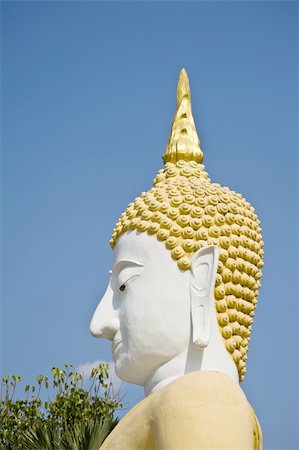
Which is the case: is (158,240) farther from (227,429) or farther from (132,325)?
(227,429)

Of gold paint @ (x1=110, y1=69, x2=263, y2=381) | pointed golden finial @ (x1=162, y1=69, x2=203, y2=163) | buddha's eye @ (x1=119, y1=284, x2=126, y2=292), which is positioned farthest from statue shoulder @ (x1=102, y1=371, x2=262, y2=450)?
pointed golden finial @ (x1=162, y1=69, x2=203, y2=163)

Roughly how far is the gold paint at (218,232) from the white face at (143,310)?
0.12 m

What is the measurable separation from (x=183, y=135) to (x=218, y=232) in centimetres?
111

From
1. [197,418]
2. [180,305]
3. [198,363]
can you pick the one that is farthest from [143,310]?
[197,418]

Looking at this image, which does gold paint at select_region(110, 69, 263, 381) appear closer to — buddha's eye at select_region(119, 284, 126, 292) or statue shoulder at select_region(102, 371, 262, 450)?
buddha's eye at select_region(119, 284, 126, 292)

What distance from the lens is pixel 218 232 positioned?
5574 mm

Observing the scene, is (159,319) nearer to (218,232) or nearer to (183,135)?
(218,232)

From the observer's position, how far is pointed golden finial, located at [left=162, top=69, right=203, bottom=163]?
20.5ft

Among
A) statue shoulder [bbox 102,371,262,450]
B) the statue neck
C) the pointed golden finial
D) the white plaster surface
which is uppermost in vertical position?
the pointed golden finial

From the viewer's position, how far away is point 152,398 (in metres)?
5.05

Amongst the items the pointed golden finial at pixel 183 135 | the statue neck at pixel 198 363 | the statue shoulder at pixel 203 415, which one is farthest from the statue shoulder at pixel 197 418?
the pointed golden finial at pixel 183 135

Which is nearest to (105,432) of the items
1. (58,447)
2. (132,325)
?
(58,447)

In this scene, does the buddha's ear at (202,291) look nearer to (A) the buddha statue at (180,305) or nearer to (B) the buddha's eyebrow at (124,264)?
(A) the buddha statue at (180,305)

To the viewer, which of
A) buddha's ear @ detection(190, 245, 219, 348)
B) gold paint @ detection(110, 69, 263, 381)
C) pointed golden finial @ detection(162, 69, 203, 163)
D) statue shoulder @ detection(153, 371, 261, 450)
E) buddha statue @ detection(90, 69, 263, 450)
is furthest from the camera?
pointed golden finial @ detection(162, 69, 203, 163)
